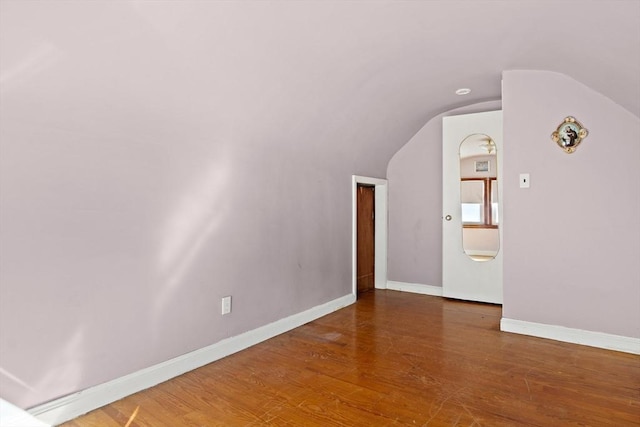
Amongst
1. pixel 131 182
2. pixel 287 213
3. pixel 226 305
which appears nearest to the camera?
pixel 131 182

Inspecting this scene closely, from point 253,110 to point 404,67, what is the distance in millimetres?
1338

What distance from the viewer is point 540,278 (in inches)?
133

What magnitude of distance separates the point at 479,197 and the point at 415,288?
58.6 inches

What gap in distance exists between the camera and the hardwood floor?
206 centimetres

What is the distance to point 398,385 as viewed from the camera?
2426 millimetres

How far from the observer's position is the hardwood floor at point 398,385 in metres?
2.06

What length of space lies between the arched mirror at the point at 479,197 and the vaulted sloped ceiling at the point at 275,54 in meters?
1.02

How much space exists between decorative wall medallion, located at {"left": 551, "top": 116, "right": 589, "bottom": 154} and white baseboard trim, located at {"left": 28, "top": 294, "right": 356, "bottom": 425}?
2.86 metres

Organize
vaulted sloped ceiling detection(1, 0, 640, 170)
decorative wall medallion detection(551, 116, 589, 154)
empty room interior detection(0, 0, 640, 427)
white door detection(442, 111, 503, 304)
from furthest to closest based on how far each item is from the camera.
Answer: white door detection(442, 111, 503, 304), decorative wall medallion detection(551, 116, 589, 154), empty room interior detection(0, 0, 640, 427), vaulted sloped ceiling detection(1, 0, 640, 170)

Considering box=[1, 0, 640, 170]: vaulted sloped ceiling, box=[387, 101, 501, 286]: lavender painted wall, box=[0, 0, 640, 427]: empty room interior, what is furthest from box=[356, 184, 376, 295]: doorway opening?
box=[1, 0, 640, 170]: vaulted sloped ceiling

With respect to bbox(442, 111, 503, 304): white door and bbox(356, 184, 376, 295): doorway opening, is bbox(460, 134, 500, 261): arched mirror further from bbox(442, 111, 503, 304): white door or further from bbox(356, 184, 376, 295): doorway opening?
bbox(356, 184, 376, 295): doorway opening

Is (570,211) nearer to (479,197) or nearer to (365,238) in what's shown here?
(479,197)

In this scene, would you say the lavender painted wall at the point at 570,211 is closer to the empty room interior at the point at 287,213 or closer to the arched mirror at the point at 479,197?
the empty room interior at the point at 287,213

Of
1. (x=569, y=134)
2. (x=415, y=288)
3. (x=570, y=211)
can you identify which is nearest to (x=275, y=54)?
(x=569, y=134)
